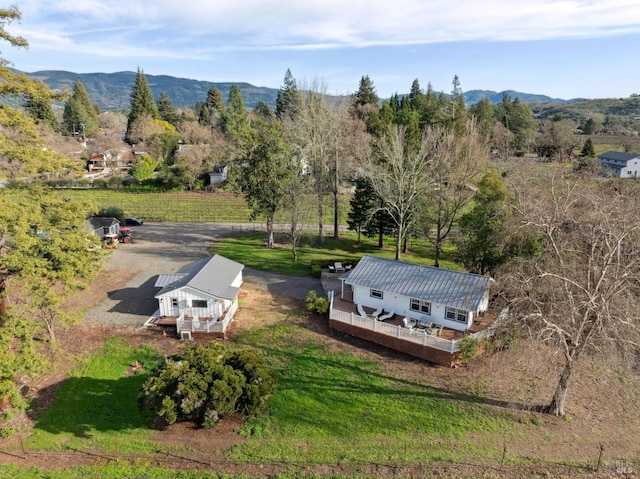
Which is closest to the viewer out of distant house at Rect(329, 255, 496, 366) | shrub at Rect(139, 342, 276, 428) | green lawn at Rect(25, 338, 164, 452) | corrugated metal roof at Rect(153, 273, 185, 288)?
shrub at Rect(139, 342, 276, 428)

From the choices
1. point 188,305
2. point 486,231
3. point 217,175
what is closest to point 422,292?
point 486,231

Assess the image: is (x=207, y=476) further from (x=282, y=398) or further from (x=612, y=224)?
(x=612, y=224)

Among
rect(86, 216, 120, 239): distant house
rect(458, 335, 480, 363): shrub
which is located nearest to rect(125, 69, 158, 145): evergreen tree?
rect(86, 216, 120, 239): distant house

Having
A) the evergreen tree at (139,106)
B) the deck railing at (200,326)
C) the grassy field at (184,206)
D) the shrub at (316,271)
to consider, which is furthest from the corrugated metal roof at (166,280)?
the evergreen tree at (139,106)

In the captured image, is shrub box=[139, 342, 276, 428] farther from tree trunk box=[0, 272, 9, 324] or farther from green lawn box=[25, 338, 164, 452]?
tree trunk box=[0, 272, 9, 324]

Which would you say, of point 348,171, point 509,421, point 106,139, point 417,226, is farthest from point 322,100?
point 106,139

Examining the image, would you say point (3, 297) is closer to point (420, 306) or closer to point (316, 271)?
point (316, 271)
